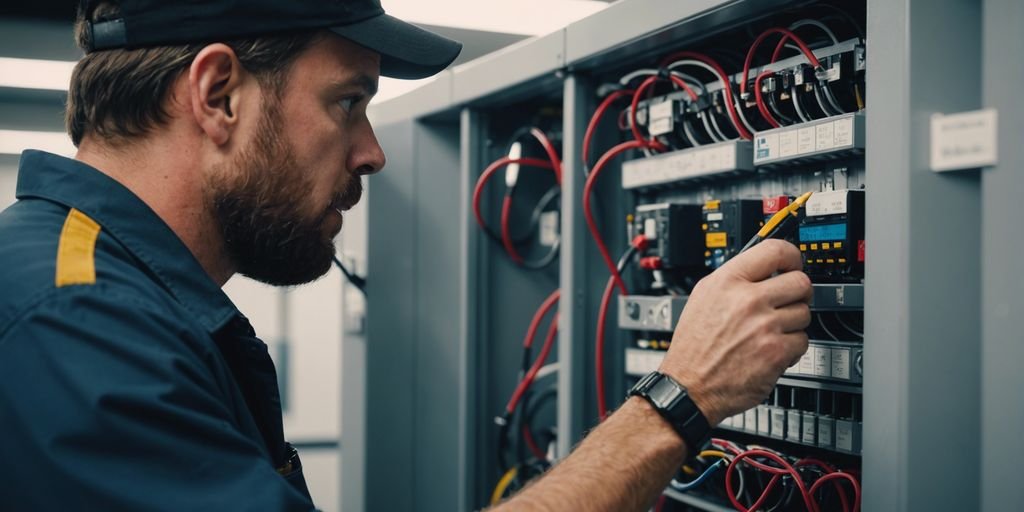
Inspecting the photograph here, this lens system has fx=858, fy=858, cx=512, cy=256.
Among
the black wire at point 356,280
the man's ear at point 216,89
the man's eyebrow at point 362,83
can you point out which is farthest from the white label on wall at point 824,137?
the black wire at point 356,280

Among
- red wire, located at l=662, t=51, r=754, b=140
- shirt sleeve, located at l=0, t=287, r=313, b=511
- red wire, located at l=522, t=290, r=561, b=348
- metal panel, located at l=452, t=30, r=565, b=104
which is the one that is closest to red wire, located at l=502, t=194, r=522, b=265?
red wire, located at l=522, t=290, r=561, b=348

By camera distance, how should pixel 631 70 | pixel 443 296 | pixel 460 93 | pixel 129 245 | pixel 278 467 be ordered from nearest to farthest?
pixel 129 245 → pixel 278 467 → pixel 631 70 → pixel 460 93 → pixel 443 296

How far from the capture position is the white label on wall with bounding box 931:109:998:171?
2.84 ft

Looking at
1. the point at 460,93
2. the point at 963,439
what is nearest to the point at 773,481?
the point at 963,439

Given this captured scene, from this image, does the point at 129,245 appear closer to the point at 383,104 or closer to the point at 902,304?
the point at 902,304

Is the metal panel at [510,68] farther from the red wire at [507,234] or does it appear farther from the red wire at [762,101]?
the red wire at [762,101]

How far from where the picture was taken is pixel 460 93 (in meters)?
1.79

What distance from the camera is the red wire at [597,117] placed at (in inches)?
55.9

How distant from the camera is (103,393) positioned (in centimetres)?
69

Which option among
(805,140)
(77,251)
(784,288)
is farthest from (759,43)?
(77,251)

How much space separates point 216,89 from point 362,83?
180 mm

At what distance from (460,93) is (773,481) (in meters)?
1.02

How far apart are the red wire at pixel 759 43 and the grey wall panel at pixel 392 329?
94 cm

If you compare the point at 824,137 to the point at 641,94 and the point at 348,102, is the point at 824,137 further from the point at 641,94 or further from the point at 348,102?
the point at 348,102
